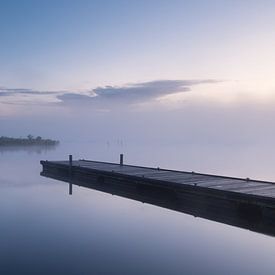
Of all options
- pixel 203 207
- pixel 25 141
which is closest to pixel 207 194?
pixel 203 207

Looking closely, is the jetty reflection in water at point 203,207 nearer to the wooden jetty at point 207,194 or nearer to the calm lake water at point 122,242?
the wooden jetty at point 207,194

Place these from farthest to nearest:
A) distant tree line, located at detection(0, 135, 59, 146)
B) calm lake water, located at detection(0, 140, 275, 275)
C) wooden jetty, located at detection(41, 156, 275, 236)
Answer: distant tree line, located at detection(0, 135, 59, 146), wooden jetty, located at detection(41, 156, 275, 236), calm lake water, located at detection(0, 140, 275, 275)

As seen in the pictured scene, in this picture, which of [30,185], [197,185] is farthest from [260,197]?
[30,185]

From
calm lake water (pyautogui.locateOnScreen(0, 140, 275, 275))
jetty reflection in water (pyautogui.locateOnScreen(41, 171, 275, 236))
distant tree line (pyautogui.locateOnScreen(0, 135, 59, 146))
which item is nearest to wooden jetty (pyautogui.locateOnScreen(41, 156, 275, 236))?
jetty reflection in water (pyautogui.locateOnScreen(41, 171, 275, 236))

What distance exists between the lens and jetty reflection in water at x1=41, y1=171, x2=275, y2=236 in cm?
1377

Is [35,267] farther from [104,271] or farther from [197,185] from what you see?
[197,185]

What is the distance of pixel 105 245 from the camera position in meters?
13.9

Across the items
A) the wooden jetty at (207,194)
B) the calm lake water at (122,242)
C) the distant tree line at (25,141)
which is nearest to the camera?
the calm lake water at (122,242)

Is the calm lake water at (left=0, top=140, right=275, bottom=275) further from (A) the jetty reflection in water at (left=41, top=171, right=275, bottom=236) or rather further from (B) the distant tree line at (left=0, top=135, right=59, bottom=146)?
(B) the distant tree line at (left=0, top=135, right=59, bottom=146)

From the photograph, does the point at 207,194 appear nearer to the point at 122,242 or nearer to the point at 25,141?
the point at 122,242

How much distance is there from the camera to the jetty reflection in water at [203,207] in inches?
542

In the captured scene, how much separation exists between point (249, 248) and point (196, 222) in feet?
10.9

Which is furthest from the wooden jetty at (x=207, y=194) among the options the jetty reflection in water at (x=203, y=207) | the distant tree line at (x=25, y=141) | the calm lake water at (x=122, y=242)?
the distant tree line at (x=25, y=141)

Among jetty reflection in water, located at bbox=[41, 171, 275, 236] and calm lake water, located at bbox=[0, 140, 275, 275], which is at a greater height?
jetty reflection in water, located at bbox=[41, 171, 275, 236]
